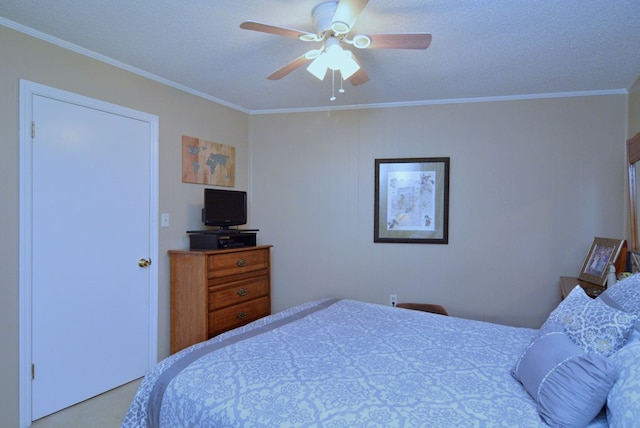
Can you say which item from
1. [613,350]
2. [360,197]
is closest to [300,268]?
[360,197]

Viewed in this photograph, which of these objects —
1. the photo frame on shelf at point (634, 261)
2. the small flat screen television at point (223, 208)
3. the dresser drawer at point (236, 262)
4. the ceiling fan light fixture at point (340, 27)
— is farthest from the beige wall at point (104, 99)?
the photo frame on shelf at point (634, 261)

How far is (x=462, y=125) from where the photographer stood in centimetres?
360

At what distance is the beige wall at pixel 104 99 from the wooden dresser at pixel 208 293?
0.39ft

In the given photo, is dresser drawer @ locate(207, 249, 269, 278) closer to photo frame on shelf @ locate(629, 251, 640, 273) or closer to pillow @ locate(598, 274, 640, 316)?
pillow @ locate(598, 274, 640, 316)

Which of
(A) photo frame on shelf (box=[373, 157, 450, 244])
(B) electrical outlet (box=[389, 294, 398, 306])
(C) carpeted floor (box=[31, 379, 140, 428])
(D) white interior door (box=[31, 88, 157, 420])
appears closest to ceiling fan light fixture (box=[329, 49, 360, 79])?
(A) photo frame on shelf (box=[373, 157, 450, 244])

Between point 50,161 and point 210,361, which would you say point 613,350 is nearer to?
point 210,361

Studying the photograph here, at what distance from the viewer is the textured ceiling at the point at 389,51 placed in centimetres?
203

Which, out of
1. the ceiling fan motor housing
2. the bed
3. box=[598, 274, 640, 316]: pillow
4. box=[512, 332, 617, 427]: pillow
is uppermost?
the ceiling fan motor housing

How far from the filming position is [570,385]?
124 centimetres

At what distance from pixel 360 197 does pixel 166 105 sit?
1929 millimetres

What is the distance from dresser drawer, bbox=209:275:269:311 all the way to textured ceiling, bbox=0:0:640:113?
1.69 metres

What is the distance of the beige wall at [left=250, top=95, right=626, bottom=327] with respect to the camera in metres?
3.33

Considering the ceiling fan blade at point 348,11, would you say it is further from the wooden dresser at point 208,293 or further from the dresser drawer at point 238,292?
the dresser drawer at point 238,292

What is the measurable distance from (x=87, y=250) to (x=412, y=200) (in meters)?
2.70
